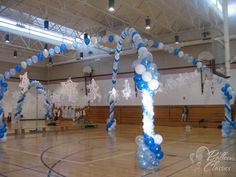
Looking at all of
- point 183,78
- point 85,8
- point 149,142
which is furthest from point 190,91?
point 149,142

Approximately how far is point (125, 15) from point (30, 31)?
190 inches

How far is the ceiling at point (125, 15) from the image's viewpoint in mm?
11625

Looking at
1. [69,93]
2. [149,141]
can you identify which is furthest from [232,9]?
[69,93]

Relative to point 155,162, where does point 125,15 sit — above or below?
above

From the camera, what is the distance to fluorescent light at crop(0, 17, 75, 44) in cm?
1236

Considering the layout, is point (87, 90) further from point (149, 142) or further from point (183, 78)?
point (149, 142)

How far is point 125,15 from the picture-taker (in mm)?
13219

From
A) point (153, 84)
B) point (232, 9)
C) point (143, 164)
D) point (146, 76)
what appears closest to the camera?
point (143, 164)

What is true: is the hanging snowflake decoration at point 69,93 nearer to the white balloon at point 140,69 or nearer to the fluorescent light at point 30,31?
the fluorescent light at point 30,31

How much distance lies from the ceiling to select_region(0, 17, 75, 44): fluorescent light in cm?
38

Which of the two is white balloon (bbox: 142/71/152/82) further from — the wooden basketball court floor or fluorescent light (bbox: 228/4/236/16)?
fluorescent light (bbox: 228/4/236/16)

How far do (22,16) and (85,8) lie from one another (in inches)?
122

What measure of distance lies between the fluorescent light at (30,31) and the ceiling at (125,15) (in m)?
0.38

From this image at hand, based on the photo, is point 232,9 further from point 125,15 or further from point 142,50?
point 142,50
